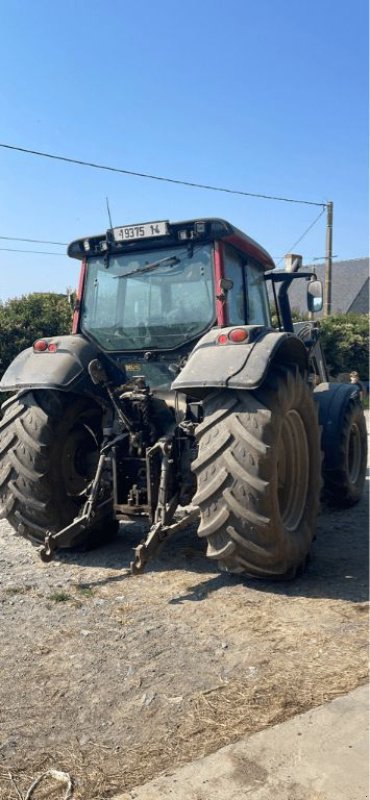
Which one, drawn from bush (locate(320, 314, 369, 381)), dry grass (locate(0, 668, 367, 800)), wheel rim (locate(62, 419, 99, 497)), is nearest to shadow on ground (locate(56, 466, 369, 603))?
wheel rim (locate(62, 419, 99, 497))

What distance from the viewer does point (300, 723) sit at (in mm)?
2545

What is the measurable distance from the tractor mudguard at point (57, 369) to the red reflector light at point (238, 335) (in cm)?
126

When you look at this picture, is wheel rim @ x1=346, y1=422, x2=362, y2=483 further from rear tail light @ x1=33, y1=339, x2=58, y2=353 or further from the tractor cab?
rear tail light @ x1=33, y1=339, x2=58, y2=353

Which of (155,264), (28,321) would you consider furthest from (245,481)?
(28,321)

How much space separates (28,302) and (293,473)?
9.01 m

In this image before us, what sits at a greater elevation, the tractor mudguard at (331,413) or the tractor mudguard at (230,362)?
the tractor mudguard at (230,362)

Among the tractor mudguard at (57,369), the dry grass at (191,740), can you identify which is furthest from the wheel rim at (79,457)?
the dry grass at (191,740)

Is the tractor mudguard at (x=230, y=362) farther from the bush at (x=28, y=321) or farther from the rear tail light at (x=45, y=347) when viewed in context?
the bush at (x=28, y=321)

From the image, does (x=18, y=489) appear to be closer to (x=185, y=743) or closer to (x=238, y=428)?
(x=238, y=428)

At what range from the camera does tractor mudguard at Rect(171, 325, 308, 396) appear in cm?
374

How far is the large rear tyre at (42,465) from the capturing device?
4547 millimetres

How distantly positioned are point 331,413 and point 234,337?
91.8 inches

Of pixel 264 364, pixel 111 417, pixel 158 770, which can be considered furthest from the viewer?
pixel 111 417

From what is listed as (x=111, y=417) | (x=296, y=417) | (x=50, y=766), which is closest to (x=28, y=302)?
(x=111, y=417)
